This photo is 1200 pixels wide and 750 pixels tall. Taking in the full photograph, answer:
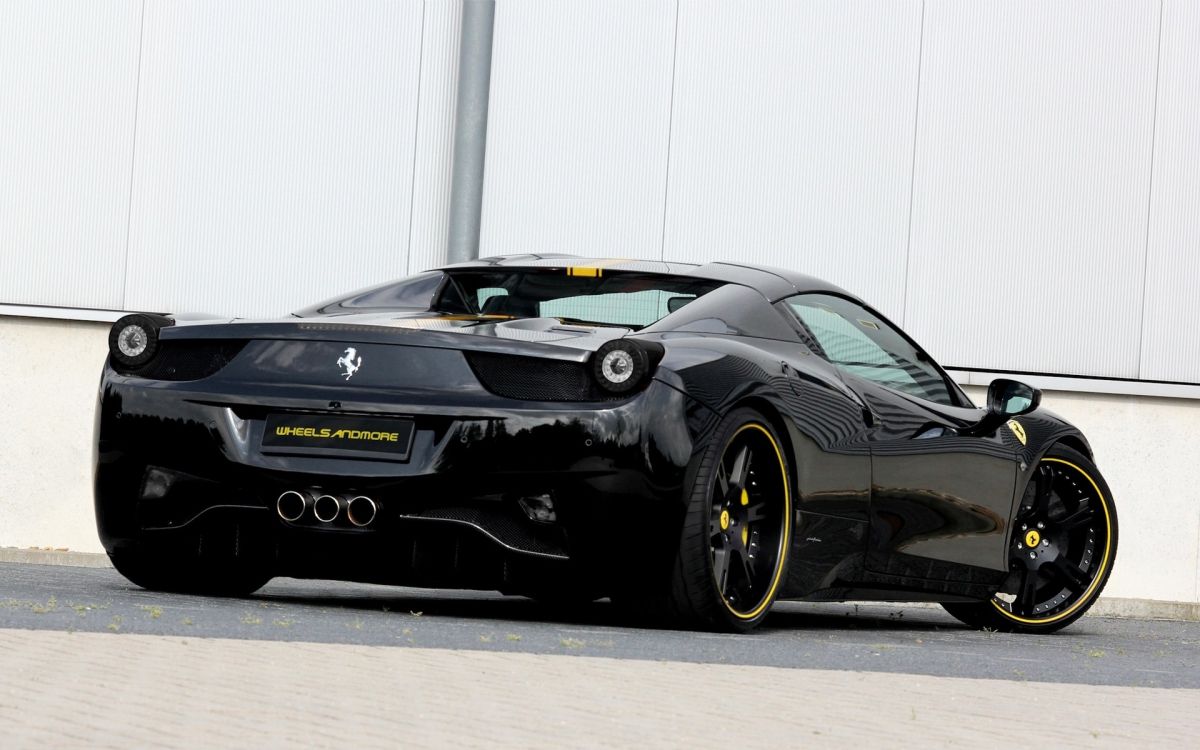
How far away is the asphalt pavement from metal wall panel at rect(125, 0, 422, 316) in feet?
17.2

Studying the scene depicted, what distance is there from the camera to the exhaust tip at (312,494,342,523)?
5.74 m

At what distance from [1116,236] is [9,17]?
7.79 metres

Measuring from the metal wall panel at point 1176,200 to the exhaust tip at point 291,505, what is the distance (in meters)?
9.01

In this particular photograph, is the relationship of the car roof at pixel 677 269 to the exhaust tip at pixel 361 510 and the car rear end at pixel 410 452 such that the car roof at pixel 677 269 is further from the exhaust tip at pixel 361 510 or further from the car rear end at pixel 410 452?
the exhaust tip at pixel 361 510

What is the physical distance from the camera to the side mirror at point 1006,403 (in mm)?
7562

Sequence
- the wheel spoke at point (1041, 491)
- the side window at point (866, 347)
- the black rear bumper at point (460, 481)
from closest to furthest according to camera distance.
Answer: the black rear bumper at point (460, 481)
the side window at point (866, 347)
the wheel spoke at point (1041, 491)

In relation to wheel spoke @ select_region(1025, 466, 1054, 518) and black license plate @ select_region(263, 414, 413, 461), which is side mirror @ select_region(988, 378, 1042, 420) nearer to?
wheel spoke @ select_region(1025, 466, 1054, 518)

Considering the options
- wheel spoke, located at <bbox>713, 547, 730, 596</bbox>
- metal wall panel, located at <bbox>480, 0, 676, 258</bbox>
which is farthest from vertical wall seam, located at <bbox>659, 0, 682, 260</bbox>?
wheel spoke, located at <bbox>713, 547, 730, 596</bbox>

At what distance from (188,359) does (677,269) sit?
1.75 meters

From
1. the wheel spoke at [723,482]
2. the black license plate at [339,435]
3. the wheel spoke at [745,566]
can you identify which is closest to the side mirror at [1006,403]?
the wheel spoke at [745,566]

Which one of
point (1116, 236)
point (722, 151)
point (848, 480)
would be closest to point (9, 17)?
point (722, 151)

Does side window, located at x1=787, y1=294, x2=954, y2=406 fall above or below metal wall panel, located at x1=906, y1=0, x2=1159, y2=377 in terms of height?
below

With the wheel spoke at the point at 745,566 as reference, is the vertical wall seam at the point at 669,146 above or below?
above

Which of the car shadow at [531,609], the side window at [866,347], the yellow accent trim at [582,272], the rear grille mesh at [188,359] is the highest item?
the yellow accent trim at [582,272]
